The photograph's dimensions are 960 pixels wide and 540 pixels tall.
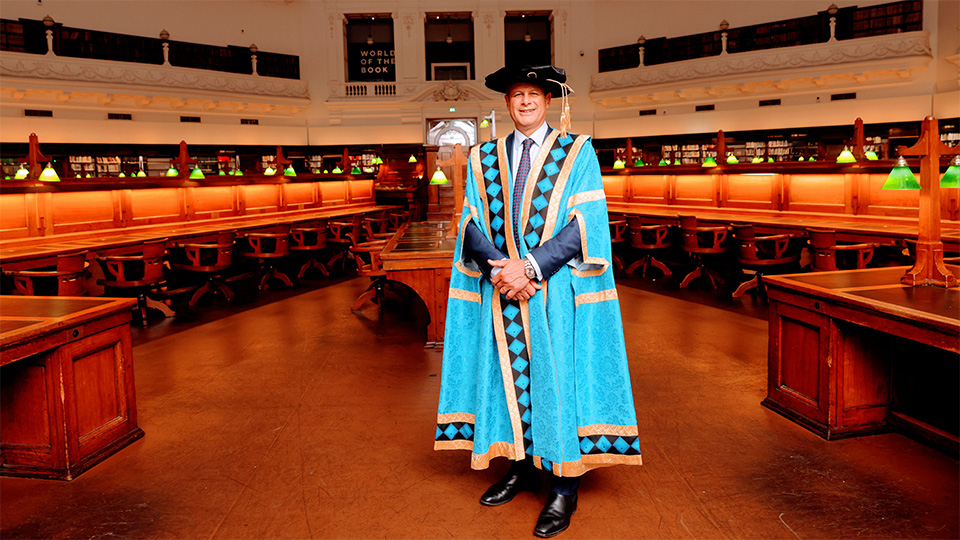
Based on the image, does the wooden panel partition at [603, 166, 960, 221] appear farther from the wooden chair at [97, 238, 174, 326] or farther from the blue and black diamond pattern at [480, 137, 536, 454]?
the wooden chair at [97, 238, 174, 326]

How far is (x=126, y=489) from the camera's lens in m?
2.62

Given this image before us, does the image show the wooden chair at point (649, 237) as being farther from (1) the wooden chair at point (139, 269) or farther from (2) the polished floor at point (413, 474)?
(1) the wooden chair at point (139, 269)

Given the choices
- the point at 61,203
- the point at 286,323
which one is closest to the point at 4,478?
the point at 286,323

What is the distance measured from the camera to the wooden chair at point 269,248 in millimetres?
7543

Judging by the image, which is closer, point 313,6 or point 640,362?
point 640,362

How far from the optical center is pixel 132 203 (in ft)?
25.4

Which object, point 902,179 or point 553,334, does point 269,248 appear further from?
point 902,179

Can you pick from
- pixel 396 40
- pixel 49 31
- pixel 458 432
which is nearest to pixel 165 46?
pixel 49 31

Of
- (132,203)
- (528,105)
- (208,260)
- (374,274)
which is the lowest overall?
(374,274)

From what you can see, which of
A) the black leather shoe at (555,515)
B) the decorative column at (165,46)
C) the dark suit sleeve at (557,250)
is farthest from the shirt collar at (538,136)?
the decorative column at (165,46)

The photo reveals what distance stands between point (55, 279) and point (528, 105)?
438 cm

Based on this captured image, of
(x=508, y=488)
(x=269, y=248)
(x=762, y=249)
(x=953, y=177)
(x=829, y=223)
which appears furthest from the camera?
(x=269, y=248)

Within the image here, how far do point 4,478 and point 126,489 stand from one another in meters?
0.59

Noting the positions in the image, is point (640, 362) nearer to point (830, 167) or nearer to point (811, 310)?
point (811, 310)
